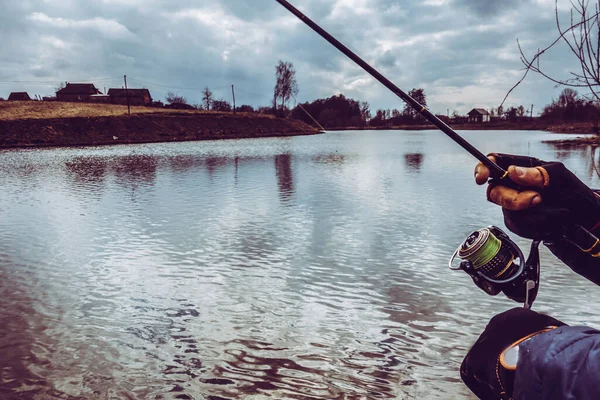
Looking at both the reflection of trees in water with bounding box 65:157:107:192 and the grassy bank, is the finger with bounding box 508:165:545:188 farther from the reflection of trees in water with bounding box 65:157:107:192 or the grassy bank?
the grassy bank

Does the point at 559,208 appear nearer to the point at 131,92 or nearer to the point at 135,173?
the point at 135,173

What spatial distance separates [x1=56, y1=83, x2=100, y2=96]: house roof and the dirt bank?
56303 millimetres

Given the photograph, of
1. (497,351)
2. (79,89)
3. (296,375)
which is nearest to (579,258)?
(497,351)

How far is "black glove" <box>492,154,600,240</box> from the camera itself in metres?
2.31

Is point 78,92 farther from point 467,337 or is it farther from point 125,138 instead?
point 467,337

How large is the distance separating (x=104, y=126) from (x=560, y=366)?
6512cm

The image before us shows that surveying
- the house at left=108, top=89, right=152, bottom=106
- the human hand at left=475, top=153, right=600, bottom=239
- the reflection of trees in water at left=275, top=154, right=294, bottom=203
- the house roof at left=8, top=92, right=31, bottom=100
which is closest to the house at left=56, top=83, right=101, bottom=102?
the house at left=108, top=89, right=152, bottom=106

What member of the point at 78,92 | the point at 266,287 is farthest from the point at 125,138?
the point at 78,92

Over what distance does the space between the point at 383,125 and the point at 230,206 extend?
156564 millimetres

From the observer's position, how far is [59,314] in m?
5.93

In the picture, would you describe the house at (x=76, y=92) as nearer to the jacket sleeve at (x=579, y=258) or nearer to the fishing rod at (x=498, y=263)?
the fishing rod at (x=498, y=263)

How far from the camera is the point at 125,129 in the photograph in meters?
62.0

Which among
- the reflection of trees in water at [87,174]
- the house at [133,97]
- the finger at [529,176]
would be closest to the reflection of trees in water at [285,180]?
the reflection of trees in water at [87,174]

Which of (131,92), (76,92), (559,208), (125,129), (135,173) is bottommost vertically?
(135,173)
